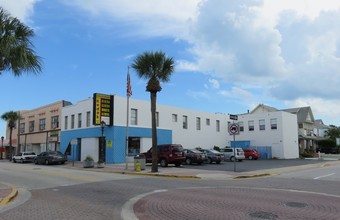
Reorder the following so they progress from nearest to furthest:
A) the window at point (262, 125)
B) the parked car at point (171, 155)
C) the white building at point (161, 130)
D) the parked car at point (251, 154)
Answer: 1. the parked car at point (171, 155)
2. the white building at point (161, 130)
3. the parked car at point (251, 154)
4. the window at point (262, 125)

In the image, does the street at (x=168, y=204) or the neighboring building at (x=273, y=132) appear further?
the neighboring building at (x=273, y=132)

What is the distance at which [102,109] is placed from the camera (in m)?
35.8

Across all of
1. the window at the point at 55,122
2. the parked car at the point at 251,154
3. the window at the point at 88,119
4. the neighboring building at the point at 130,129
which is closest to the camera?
the neighboring building at the point at 130,129

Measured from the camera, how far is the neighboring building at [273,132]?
4822cm

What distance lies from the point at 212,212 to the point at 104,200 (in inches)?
148

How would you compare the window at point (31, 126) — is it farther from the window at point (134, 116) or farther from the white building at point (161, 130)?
the window at point (134, 116)

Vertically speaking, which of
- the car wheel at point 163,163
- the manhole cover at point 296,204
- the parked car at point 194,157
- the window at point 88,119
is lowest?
the manhole cover at point 296,204

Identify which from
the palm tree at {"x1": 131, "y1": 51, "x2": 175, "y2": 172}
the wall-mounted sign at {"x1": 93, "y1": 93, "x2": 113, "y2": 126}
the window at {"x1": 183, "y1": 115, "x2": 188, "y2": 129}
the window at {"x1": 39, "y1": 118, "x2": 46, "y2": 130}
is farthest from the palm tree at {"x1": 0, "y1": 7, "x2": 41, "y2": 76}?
the window at {"x1": 39, "y1": 118, "x2": 46, "y2": 130}

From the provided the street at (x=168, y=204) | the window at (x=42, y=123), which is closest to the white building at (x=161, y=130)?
the window at (x=42, y=123)

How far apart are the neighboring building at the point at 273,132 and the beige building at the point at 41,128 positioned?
1060 inches

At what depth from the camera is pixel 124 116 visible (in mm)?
37188

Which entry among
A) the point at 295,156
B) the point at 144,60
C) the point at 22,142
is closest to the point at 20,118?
the point at 22,142

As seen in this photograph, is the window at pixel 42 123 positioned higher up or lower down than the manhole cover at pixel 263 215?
higher up

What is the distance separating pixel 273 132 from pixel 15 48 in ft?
140
